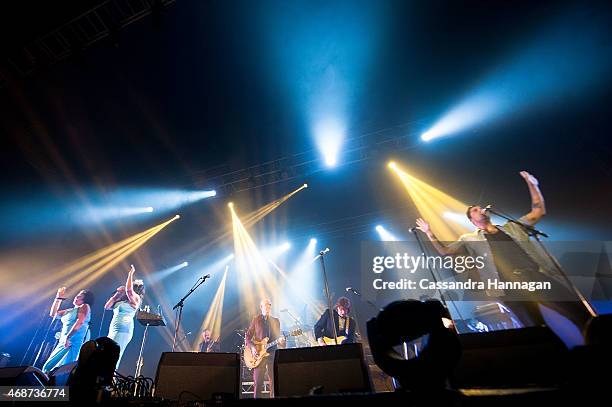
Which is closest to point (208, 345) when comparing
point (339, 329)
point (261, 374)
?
point (261, 374)

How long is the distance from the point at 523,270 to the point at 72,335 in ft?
28.5

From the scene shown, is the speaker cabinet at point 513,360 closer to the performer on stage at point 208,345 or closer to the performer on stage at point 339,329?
the performer on stage at point 339,329

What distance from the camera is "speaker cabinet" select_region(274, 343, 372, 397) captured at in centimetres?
262

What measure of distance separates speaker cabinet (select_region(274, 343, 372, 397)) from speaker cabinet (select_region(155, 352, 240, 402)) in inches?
20.5

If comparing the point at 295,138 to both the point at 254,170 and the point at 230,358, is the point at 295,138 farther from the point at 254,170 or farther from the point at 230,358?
the point at 230,358

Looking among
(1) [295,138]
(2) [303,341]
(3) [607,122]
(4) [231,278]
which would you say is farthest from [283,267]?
(3) [607,122]

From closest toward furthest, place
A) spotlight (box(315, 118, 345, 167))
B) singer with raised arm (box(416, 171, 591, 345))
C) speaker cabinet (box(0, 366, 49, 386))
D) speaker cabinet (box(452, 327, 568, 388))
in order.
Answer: speaker cabinet (box(452, 327, 568, 388))
speaker cabinet (box(0, 366, 49, 386))
singer with raised arm (box(416, 171, 591, 345))
spotlight (box(315, 118, 345, 167))

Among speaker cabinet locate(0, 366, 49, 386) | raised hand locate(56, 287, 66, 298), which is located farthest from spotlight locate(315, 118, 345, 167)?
raised hand locate(56, 287, 66, 298)

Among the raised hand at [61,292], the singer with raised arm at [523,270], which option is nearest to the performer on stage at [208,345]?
the raised hand at [61,292]

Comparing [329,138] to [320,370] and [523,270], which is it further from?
[320,370]

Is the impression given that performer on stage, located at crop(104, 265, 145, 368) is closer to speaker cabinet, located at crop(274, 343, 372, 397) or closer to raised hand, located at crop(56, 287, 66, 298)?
raised hand, located at crop(56, 287, 66, 298)

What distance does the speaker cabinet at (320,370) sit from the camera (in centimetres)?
262

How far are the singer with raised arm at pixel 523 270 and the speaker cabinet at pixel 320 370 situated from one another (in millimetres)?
2224

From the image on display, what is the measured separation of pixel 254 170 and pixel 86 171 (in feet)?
15.5
